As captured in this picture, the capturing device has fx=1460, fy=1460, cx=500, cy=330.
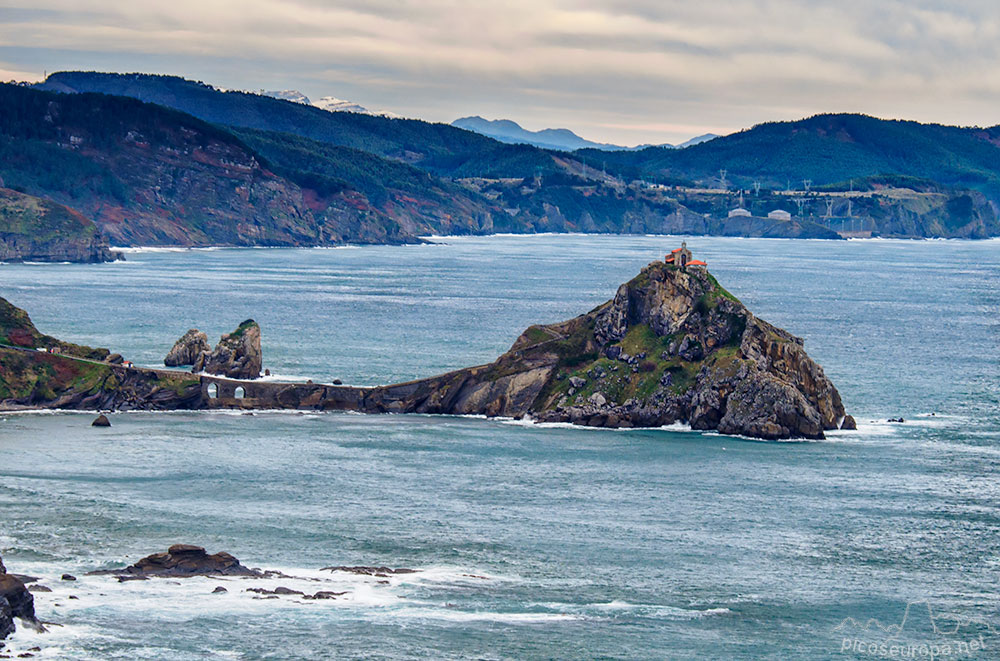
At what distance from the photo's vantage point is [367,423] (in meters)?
110

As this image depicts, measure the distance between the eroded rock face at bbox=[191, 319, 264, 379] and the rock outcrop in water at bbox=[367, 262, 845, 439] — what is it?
12425 mm

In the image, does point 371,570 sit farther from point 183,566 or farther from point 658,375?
point 658,375

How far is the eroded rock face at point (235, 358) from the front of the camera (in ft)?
395

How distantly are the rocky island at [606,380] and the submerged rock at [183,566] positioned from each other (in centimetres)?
4732

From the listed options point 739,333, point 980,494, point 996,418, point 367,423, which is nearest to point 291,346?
point 367,423

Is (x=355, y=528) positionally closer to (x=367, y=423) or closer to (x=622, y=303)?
(x=367, y=423)

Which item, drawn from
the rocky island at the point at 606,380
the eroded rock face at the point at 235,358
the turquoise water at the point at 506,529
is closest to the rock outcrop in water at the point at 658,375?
the rocky island at the point at 606,380

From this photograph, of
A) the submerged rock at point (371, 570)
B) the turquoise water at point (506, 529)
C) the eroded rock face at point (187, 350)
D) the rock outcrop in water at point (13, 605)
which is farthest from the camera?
the eroded rock face at point (187, 350)

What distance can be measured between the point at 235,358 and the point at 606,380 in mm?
31590

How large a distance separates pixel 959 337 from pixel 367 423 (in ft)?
304

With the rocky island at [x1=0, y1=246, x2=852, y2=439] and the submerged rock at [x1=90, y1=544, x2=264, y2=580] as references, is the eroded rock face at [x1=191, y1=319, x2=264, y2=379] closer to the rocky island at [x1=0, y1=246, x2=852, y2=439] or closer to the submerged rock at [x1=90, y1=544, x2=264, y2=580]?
the rocky island at [x1=0, y1=246, x2=852, y2=439]

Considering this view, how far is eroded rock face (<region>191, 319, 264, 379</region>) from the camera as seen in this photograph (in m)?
120

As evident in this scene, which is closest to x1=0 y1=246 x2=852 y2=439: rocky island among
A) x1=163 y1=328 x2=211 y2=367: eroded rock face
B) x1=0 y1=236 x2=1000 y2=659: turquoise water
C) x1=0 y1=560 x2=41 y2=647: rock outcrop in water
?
x1=0 y1=236 x2=1000 y2=659: turquoise water

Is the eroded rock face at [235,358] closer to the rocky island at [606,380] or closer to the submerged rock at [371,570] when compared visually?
the rocky island at [606,380]
